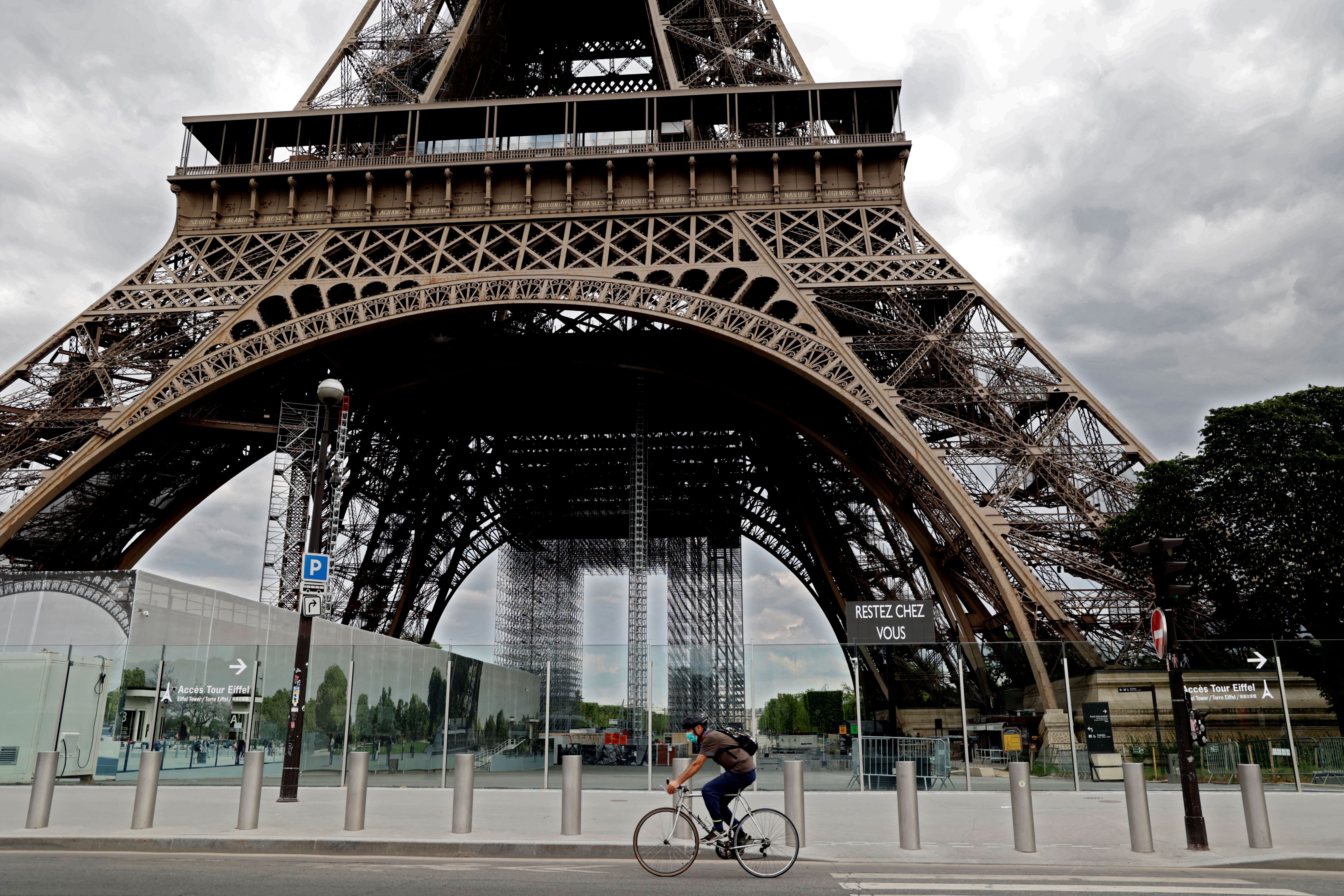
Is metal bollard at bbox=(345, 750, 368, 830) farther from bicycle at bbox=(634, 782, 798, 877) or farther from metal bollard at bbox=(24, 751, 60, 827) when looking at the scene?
bicycle at bbox=(634, 782, 798, 877)

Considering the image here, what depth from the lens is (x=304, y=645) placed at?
1379 cm

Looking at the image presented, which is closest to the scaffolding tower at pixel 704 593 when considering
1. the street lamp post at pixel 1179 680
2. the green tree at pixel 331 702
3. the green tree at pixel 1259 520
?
the green tree at pixel 1259 520

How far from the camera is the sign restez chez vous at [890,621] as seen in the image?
22.3 m

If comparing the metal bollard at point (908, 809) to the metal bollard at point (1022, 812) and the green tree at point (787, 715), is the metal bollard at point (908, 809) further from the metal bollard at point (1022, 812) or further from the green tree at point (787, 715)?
the green tree at point (787, 715)

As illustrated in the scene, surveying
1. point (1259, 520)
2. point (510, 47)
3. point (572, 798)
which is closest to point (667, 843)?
point (572, 798)

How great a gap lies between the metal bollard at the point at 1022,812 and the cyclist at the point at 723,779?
2767 millimetres

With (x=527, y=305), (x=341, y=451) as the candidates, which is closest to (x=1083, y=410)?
(x=527, y=305)

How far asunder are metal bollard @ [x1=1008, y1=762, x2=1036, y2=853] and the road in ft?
1.85

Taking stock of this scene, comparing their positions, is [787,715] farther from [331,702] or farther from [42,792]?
[42,792]

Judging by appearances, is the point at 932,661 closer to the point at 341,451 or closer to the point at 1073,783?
the point at 1073,783

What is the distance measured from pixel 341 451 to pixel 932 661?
70.5 feet

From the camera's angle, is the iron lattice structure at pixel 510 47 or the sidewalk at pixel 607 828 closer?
the sidewalk at pixel 607 828

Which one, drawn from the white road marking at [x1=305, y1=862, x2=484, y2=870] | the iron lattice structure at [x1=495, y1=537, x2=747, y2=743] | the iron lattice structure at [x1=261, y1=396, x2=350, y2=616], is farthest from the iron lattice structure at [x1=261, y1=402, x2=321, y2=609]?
the white road marking at [x1=305, y1=862, x2=484, y2=870]

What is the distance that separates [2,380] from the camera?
25.1 m
